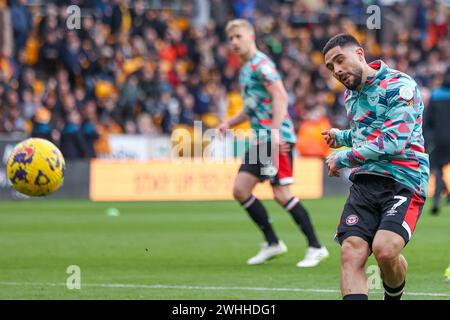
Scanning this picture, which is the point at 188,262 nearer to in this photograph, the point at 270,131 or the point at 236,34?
the point at 270,131

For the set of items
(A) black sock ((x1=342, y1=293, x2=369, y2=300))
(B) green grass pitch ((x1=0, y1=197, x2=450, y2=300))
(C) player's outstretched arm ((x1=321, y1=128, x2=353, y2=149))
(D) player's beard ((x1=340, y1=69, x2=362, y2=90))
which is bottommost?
(B) green grass pitch ((x1=0, y1=197, x2=450, y2=300))

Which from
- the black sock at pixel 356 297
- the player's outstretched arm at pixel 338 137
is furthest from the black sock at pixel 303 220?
the black sock at pixel 356 297

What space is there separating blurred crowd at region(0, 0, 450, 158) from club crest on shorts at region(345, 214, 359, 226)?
54.4 ft

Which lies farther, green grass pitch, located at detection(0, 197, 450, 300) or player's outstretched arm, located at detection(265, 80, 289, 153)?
player's outstretched arm, located at detection(265, 80, 289, 153)

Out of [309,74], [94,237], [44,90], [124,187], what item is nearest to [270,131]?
[94,237]

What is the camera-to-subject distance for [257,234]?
16250 mm

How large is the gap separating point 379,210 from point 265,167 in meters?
4.73

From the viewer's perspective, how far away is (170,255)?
13188 mm

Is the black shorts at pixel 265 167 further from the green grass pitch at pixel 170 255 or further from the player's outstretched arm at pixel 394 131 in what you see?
the player's outstretched arm at pixel 394 131

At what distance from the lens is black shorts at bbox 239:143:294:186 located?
40.4ft

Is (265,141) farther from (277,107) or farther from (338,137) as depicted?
(338,137)

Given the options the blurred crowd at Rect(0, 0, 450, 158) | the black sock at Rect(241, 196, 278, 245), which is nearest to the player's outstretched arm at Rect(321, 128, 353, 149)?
the black sock at Rect(241, 196, 278, 245)

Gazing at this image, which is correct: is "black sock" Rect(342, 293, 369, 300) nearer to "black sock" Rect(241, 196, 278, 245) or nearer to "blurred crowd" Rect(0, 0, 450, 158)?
"black sock" Rect(241, 196, 278, 245)

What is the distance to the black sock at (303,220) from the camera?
40.1ft
